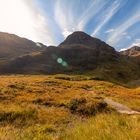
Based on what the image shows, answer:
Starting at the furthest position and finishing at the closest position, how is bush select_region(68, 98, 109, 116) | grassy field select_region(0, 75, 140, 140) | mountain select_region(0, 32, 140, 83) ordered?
mountain select_region(0, 32, 140, 83) < bush select_region(68, 98, 109, 116) < grassy field select_region(0, 75, 140, 140)

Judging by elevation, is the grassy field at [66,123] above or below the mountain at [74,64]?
below

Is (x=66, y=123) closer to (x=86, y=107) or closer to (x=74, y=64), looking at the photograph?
(x=86, y=107)

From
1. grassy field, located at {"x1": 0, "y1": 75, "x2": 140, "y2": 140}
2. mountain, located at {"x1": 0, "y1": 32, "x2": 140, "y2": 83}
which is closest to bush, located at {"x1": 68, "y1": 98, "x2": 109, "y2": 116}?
grassy field, located at {"x1": 0, "y1": 75, "x2": 140, "y2": 140}

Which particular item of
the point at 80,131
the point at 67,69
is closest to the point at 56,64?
the point at 67,69

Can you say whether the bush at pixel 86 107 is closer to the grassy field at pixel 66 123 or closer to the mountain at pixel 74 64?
the grassy field at pixel 66 123

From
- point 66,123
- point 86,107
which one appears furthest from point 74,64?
point 66,123

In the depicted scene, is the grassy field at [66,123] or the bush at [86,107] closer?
the grassy field at [66,123]

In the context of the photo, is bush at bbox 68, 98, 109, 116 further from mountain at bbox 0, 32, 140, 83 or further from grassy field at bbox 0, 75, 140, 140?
mountain at bbox 0, 32, 140, 83

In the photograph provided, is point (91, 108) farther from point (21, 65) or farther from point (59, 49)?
point (59, 49)

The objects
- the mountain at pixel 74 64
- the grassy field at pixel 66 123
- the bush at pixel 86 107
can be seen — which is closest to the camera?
the grassy field at pixel 66 123

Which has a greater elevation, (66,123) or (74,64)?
(74,64)

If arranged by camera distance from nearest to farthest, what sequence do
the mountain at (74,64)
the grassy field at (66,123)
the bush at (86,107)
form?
the grassy field at (66,123)
the bush at (86,107)
the mountain at (74,64)

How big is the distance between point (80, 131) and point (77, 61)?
140 meters

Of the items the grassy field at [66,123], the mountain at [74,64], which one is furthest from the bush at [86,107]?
the mountain at [74,64]
